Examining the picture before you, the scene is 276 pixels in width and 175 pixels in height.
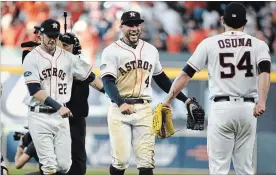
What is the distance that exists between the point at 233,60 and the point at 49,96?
2309 mm

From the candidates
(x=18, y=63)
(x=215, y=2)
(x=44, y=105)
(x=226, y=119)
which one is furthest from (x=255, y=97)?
(x=215, y=2)

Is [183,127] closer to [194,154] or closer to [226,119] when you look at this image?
[194,154]

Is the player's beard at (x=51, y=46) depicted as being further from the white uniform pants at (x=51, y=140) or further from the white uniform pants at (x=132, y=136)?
the white uniform pants at (x=132, y=136)

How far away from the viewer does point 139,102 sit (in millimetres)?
8359

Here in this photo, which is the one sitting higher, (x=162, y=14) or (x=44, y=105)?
(x=162, y=14)

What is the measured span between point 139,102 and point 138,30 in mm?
772

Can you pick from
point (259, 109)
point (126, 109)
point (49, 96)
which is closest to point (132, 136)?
point (126, 109)

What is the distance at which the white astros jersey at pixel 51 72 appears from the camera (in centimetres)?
869

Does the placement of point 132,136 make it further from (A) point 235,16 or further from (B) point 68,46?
(A) point 235,16

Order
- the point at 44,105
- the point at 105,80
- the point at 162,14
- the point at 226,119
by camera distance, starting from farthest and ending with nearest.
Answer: the point at 162,14
the point at 44,105
the point at 105,80
the point at 226,119

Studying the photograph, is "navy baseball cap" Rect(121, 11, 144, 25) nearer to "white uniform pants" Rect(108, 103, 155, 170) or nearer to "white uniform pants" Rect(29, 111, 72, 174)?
"white uniform pants" Rect(108, 103, 155, 170)

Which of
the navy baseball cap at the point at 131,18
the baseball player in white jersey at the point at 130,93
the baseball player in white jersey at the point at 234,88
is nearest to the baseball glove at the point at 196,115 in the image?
the baseball player in white jersey at the point at 130,93

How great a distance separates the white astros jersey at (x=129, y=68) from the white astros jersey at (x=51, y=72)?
680 millimetres

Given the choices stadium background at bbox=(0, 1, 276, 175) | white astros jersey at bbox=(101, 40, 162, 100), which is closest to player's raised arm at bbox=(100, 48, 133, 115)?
white astros jersey at bbox=(101, 40, 162, 100)
